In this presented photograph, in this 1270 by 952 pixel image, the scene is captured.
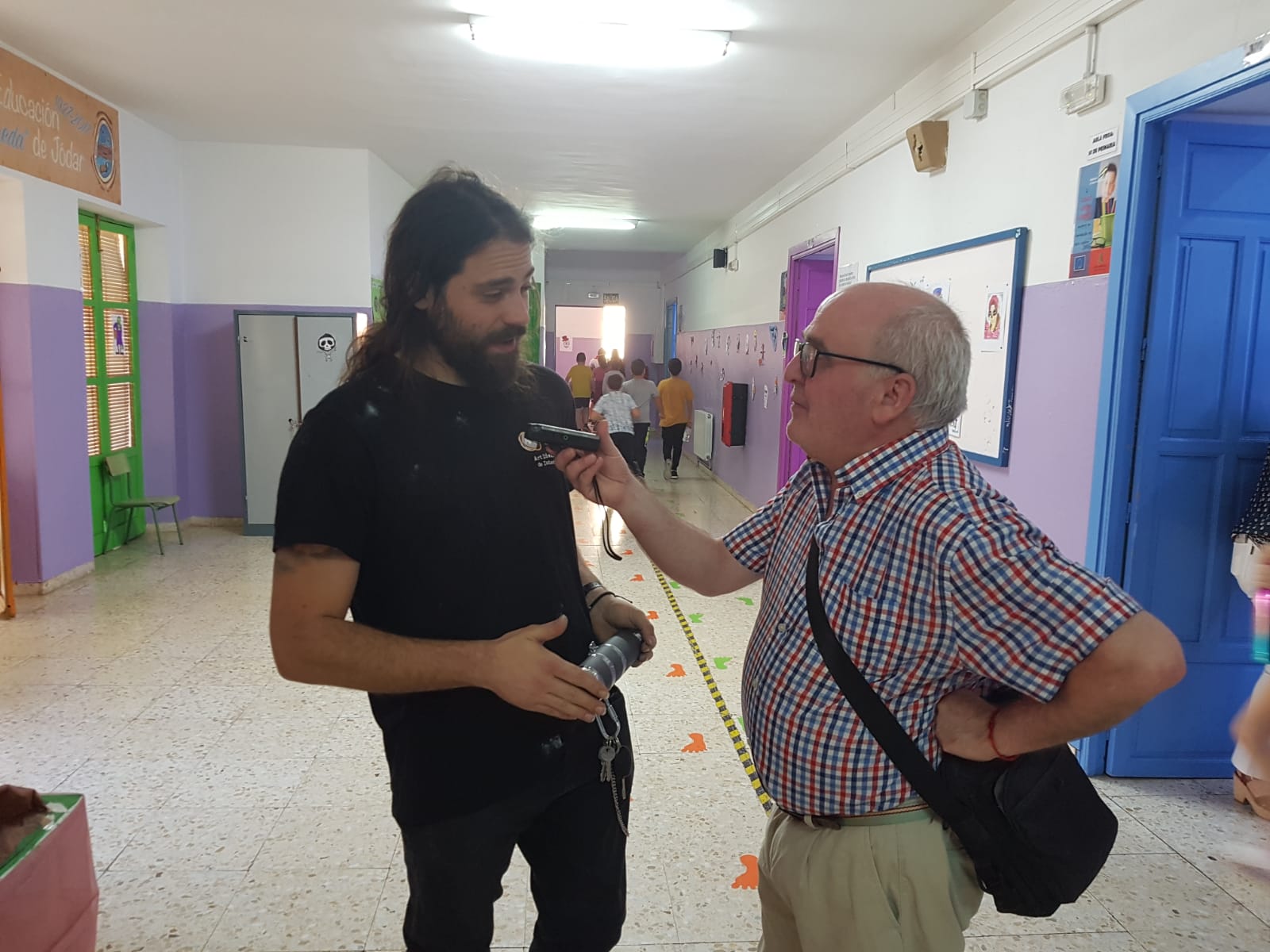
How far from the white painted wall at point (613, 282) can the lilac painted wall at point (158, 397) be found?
9181 millimetres

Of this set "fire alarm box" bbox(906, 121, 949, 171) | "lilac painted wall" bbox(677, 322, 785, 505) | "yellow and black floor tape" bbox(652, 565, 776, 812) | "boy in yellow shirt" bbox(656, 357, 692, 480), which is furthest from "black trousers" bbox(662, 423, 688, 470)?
"fire alarm box" bbox(906, 121, 949, 171)

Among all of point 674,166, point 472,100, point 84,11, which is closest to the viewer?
point 84,11

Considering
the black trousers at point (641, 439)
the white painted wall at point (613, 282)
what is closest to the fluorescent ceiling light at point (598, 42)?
the black trousers at point (641, 439)

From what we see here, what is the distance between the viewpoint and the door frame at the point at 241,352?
6.46m

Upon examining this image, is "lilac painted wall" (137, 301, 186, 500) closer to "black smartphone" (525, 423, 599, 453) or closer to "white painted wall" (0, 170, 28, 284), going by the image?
"white painted wall" (0, 170, 28, 284)

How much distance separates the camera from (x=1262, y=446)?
9.45 feet

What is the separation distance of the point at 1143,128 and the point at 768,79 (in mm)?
2349

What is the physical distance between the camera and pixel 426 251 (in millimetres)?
1342

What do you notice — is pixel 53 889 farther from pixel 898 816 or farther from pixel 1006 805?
pixel 1006 805

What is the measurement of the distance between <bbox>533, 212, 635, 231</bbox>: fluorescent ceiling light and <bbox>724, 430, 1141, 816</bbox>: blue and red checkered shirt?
896 cm

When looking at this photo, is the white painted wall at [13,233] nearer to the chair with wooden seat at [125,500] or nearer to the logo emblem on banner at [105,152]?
the logo emblem on banner at [105,152]

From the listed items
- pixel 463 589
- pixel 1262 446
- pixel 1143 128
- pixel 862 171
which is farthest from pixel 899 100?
pixel 463 589

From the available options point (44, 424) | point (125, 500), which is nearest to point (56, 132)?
point (44, 424)

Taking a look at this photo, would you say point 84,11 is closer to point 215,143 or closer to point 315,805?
point 215,143
